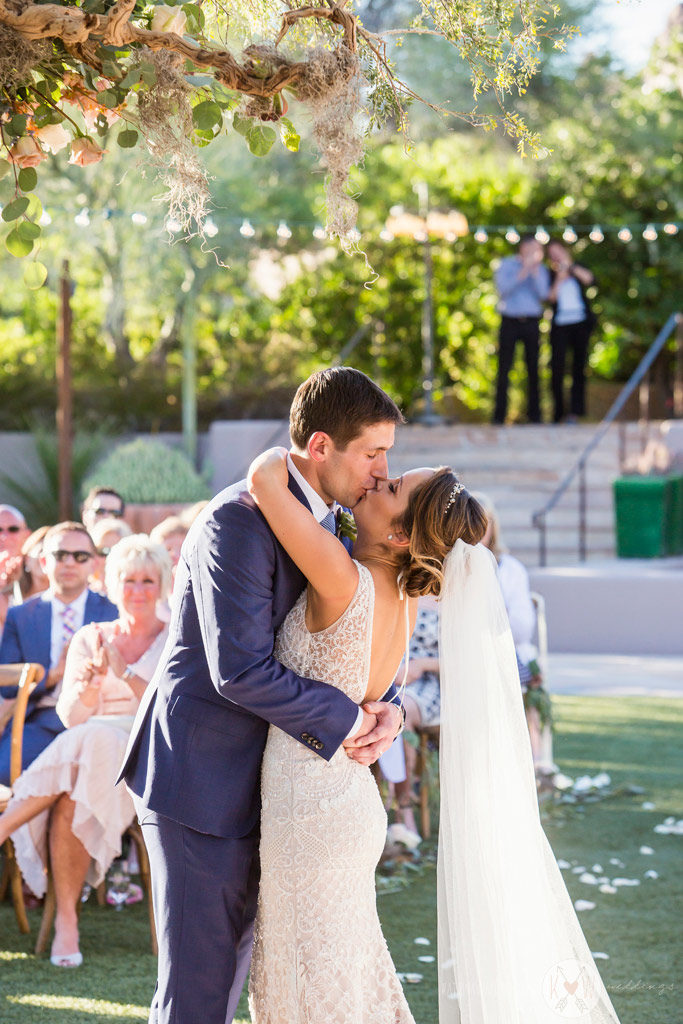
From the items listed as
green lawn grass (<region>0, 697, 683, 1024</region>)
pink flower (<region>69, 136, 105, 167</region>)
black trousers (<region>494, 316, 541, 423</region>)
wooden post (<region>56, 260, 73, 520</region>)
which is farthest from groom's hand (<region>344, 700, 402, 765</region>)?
black trousers (<region>494, 316, 541, 423</region>)

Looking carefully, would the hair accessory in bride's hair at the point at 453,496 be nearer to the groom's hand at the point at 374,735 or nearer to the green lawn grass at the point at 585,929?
the groom's hand at the point at 374,735

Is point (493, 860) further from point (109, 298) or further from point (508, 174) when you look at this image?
point (508, 174)

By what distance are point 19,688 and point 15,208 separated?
7.47ft

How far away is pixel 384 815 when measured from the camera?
9.75ft

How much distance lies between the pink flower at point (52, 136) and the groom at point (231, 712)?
0.81 meters

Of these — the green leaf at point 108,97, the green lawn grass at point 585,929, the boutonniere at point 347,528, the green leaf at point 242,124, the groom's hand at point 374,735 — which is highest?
the green leaf at point 108,97

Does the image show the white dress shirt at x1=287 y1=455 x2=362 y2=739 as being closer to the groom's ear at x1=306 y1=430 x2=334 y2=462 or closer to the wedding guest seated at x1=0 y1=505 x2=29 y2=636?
the groom's ear at x1=306 y1=430 x2=334 y2=462

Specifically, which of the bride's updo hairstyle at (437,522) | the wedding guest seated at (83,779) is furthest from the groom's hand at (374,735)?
the wedding guest seated at (83,779)

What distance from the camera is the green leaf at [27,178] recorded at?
2.91 m

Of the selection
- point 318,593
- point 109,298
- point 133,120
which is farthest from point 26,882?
point 109,298

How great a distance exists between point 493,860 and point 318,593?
950 mm

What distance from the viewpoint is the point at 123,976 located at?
4.32m

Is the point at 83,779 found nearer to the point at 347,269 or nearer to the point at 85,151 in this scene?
the point at 85,151

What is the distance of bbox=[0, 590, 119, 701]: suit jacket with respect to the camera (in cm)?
546
